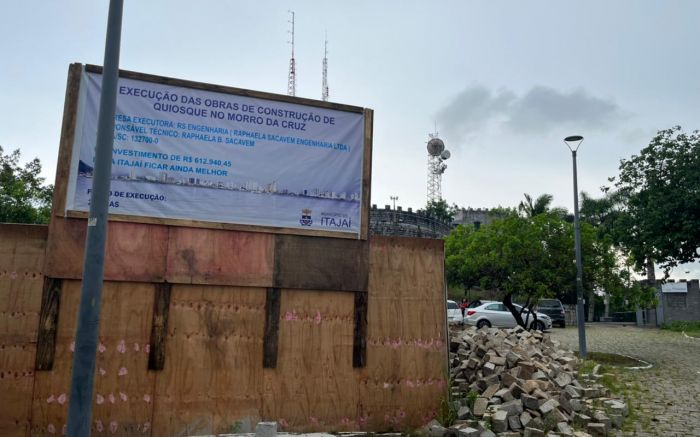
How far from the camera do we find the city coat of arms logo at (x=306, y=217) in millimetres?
7199

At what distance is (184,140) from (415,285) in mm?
3667

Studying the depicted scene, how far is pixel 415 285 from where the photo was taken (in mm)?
7504

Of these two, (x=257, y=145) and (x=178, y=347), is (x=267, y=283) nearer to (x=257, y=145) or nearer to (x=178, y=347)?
(x=178, y=347)

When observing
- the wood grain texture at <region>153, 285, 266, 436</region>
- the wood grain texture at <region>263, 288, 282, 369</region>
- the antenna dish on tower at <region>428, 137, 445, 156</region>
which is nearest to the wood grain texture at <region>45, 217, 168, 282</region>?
the wood grain texture at <region>153, 285, 266, 436</region>

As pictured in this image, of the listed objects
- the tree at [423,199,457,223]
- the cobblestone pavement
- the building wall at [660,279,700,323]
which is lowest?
the cobblestone pavement

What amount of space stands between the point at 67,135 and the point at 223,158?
1873 mm

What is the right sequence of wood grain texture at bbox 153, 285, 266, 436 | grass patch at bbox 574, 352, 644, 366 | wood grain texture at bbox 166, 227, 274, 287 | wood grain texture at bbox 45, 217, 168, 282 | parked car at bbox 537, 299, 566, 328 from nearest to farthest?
wood grain texture at bbox 45, 217, 168, 282 → wood grain texture at bbox 153, 285, 266, 436 → wood grain texture at bbox 166, 227, 274, 287 → grass patch at bbox 574, 352, 644, 366 → parked car at bbox 537, 299, 566, 328

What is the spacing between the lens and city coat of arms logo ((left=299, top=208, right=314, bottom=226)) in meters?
7.20

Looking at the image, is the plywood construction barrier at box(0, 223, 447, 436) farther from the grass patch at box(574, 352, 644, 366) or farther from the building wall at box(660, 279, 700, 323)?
the building wall at box(660, 279, 700, 323)

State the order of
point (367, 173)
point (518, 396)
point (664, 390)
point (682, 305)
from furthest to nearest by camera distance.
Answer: point (682, 305), point (664, 390), point (518, 396), point (367, 173)

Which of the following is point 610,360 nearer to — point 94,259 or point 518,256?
point 518,256

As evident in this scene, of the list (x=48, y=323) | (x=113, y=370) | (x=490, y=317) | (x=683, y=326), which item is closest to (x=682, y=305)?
(x=683, y=326)

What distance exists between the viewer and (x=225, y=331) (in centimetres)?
668

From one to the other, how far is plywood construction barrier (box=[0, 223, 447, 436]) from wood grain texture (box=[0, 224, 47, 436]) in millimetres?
12
